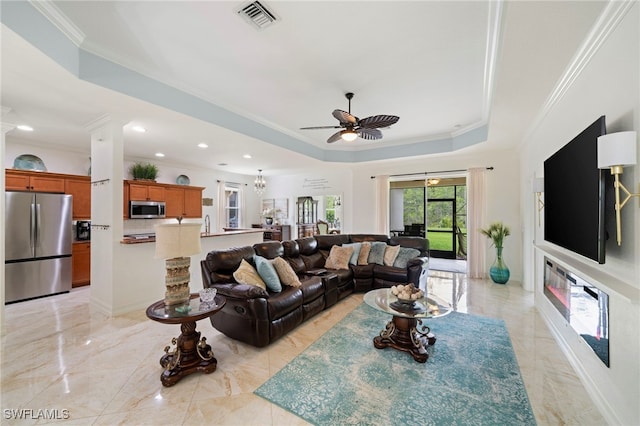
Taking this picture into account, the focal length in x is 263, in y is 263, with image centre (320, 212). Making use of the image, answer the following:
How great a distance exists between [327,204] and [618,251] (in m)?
6.65

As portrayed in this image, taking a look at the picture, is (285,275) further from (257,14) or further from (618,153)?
(618,153)

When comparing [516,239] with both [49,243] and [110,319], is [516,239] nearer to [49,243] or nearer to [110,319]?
[110,319]

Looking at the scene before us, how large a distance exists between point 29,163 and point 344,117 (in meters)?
5.74

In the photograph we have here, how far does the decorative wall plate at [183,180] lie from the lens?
6980 mm

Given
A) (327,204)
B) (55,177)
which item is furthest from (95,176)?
(327,204)

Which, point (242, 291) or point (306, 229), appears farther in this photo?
point (306, 229)

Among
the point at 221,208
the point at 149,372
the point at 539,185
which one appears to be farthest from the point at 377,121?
the point at 221,208

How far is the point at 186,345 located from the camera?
2307 millimetres

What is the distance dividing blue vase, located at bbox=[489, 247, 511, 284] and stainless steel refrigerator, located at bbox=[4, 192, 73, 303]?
782 centimetres

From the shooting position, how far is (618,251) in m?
1.77

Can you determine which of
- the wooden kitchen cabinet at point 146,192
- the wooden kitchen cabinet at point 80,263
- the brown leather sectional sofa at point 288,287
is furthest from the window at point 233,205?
the brown leather sectional sofa at point 288,287

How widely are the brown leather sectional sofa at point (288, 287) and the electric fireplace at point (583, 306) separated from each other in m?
1.77

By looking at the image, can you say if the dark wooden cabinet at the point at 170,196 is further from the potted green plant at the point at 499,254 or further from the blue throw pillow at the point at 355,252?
the potted green plant at the point at 499,254

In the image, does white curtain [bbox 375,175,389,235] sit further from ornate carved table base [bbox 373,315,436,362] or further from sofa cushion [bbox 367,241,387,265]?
ornate carved table base [bbox 373,315,436,362]
